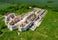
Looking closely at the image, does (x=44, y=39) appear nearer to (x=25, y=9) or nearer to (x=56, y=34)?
(x=56, y=34)

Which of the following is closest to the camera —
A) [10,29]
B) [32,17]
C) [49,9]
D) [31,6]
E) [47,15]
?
[10,29]

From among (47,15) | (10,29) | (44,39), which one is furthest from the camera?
(47,15)

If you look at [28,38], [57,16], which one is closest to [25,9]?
[57,16]

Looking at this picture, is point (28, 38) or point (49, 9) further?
point (49, 9)

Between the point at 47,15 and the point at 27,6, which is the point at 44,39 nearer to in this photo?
the point at 47,15

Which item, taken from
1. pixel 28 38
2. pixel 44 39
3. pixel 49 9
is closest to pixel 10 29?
pixel 28 38

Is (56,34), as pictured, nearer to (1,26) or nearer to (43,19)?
(43,19)

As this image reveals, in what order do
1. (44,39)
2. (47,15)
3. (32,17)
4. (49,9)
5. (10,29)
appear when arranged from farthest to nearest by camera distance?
(49,9), (47,15), (32,17), (10,29), (44,39)

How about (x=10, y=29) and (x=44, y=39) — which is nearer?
(x=44, y=39)

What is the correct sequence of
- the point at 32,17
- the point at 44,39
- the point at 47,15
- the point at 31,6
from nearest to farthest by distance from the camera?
the point at 44,39 < the point at 32,17 < the point at 47,15 < the point at 31,6
